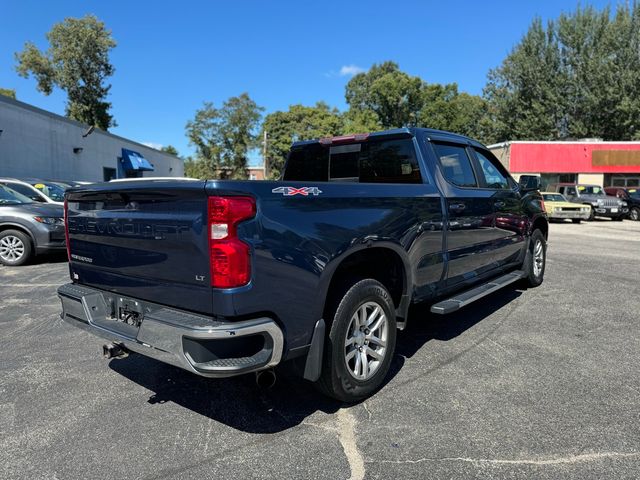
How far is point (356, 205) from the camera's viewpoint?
3143 mm

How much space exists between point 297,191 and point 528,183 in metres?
4.60

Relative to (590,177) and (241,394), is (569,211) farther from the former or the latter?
(241,394)

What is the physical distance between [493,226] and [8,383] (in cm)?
473

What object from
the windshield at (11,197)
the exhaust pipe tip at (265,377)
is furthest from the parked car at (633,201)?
the exhaust pipe tip at (265,377)

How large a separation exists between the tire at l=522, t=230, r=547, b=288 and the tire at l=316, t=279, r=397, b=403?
3.57 metres

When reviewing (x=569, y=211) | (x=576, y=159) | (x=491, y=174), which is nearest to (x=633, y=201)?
(x=569, y=211)

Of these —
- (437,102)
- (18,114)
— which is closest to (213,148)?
(437,102)

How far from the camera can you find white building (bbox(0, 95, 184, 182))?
1561 centimetres

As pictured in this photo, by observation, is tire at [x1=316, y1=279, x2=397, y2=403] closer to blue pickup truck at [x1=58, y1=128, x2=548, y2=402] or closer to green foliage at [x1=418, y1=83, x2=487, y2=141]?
blue pickup truck at [x1=58, y1=128, x2=548, y2=402]

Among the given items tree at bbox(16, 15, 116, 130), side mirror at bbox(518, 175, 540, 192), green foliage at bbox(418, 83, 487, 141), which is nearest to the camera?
side mirror at bbox(518, 175, 540, 192)

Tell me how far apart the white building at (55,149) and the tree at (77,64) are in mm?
8176

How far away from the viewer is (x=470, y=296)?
175 inches

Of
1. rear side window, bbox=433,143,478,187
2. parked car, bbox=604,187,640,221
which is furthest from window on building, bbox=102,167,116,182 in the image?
parked car, bbox=604,187,640,221

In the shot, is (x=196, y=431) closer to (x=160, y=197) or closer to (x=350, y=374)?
(x=350, y=374)
